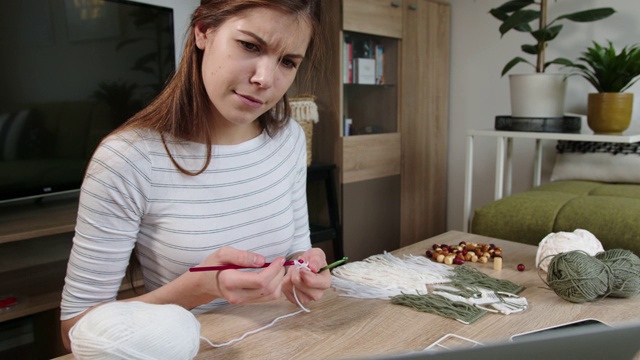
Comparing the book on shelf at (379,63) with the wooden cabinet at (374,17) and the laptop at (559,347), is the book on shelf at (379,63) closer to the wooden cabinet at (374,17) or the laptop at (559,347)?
the wooden cabinet at (374,17)

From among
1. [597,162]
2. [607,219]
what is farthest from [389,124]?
[607,219]

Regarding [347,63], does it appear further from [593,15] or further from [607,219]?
[607,219]

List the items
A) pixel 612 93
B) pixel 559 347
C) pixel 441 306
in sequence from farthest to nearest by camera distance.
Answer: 1. pixel 612 93
2. pixel 441 306
3. pixel 559 347

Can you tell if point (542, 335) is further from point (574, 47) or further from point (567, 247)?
point (574, 47)

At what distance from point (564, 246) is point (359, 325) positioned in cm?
49

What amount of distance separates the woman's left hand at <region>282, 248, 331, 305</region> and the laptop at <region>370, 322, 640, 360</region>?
64 centimetres

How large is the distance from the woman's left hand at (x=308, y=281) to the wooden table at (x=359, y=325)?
0.02m

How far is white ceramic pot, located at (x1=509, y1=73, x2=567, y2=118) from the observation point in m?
2.38

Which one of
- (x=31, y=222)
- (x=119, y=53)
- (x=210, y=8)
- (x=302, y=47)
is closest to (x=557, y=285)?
(x=302, y=47)

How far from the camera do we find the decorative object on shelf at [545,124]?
238cm

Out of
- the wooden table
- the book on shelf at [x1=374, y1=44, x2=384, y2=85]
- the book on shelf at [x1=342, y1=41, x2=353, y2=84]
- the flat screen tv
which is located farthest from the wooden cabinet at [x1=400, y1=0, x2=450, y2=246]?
the wooden table

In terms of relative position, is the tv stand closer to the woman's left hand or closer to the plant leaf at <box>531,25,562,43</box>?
the woman's left hand

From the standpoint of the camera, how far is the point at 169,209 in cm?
90

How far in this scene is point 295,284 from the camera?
0.85 meters
